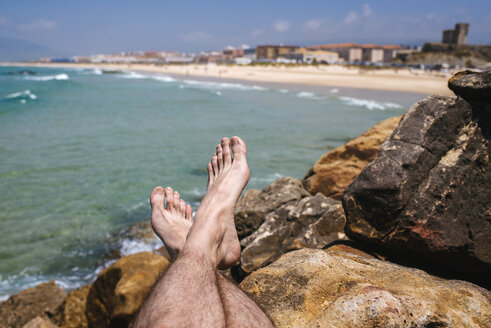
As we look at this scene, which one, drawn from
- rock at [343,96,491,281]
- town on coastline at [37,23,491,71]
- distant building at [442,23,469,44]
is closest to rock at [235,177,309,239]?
rock at [343,96,491,281]

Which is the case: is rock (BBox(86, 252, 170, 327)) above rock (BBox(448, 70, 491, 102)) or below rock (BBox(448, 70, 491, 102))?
below

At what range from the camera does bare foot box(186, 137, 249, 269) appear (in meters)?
1.62

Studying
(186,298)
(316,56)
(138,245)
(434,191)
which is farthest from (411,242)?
(316,56)

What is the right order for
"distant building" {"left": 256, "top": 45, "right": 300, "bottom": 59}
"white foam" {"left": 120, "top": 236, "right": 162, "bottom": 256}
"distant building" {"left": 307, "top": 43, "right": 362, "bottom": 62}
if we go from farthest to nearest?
"distant building" {"left": 256, "top": 45, "right": 300, "bottom": 59} < "distant building" {"left": 307, "top": 43, "right": 362, "bottom": 62} < "white foam" {"left": 120, "top": 236, "right": 162, "bottom": 256}

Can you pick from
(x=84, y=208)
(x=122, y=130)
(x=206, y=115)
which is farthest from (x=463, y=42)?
(x=84, y=208)

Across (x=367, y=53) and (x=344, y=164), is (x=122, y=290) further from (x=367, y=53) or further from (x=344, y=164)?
(x=367, y=53)

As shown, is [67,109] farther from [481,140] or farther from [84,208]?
[481,140]

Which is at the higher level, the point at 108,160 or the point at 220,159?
the point at 220,159

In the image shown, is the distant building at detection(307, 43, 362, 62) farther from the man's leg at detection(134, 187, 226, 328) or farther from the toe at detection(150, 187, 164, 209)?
the man's leg at detection(134, 187, 226, 328)

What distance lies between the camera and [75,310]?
300cm

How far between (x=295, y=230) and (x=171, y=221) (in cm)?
99

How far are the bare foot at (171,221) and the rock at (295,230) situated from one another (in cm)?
57

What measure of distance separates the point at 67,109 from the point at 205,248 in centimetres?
1781

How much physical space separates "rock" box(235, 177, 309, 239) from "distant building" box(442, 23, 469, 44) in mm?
65618
